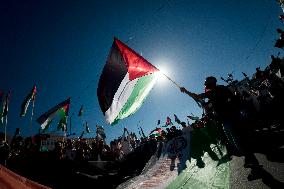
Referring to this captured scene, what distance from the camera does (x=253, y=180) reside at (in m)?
4.45

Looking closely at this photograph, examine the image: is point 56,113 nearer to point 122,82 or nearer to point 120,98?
point 120,98

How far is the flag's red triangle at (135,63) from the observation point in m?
8.26

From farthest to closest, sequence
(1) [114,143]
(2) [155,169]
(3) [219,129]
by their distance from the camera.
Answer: (1) [114,143] → (2) [155,169] → (3) [219,129]

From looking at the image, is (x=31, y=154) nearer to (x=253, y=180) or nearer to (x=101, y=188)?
(x=101, y=188)

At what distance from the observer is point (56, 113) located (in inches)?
573

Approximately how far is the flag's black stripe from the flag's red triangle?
162 mm

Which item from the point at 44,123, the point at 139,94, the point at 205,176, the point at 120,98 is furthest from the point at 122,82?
the point at 44,123

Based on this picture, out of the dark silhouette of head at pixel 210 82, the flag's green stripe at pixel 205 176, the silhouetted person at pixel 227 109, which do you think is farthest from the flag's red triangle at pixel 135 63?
the flag's green stripe at pixel 205 176

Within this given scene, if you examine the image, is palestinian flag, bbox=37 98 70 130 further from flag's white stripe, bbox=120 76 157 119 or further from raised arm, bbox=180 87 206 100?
raised arm, bbox=180 87 206 100

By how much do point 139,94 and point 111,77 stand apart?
Result: 1106 mm


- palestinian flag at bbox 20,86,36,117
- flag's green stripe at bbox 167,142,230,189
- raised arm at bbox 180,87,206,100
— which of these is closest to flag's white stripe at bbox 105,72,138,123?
raised arm at bbox 180,87,206,100

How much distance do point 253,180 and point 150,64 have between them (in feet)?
15.6

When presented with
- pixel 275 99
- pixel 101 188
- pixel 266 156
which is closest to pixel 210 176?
pixel 266 156

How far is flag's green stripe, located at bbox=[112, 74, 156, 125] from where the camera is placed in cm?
855
